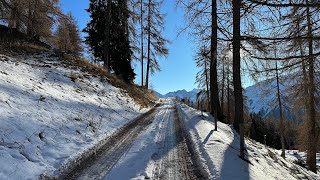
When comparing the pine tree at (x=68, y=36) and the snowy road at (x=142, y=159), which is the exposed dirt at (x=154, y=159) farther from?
the pine tree at (x=68, y=36)

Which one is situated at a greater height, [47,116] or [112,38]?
[112,38]

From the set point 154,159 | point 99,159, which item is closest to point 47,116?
point 99,159

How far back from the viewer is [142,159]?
799 centimetres

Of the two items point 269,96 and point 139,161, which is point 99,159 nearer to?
point 139,161

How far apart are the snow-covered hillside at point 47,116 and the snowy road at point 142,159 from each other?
2.38 ft

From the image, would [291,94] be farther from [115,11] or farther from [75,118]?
[115,11]

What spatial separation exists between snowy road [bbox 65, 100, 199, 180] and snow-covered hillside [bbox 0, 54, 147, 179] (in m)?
0.73

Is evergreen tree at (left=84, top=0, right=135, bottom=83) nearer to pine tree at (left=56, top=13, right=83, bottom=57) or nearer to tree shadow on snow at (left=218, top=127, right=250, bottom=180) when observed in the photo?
pine tree at (left=56, top=13, right=83, bottom=57)

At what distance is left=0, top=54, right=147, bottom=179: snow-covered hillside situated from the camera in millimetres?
7035

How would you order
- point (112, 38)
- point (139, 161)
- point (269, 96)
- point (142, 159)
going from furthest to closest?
point (112, 38) < point (269, 96) < point (142, 159) < point (139, 161)

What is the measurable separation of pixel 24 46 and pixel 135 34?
40.4 ft

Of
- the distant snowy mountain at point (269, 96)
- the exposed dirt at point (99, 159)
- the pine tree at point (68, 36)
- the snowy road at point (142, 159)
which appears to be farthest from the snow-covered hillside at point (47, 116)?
the distant snowy mountain at point (269, 96)

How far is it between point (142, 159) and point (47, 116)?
4.20 metres

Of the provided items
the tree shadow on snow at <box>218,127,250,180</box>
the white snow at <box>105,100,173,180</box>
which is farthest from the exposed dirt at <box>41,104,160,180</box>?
the tree shadow on snow at <box>218,127,250,180</box>
